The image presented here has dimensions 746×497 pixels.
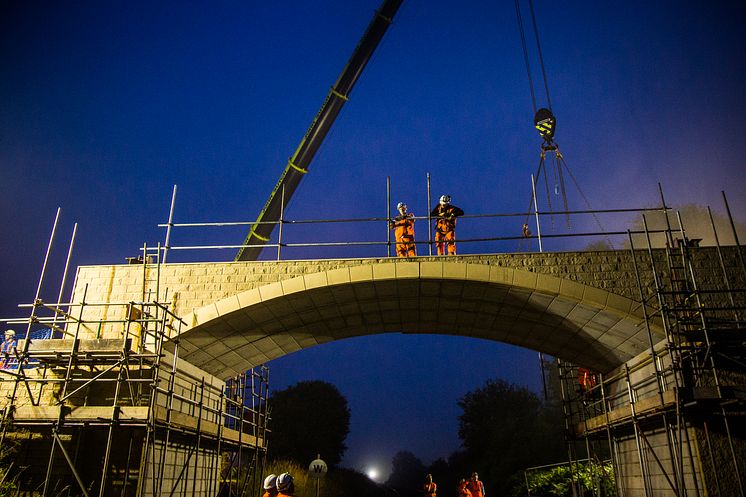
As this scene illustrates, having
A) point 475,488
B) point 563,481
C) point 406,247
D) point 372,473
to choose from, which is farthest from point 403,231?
point 372,473

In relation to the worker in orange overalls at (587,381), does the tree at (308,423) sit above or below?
above

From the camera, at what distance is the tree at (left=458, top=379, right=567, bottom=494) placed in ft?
108

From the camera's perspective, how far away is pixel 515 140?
575 ft

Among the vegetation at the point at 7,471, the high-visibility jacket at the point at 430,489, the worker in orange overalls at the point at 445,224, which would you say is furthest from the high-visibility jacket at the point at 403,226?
the high-visibility jacket at the point at 430,489

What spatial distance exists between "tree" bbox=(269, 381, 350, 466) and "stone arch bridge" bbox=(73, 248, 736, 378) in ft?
89.1

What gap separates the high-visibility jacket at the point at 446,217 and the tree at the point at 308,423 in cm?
2807

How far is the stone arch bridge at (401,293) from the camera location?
1175 cm

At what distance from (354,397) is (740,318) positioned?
504ft

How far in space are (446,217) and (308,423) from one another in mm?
30396

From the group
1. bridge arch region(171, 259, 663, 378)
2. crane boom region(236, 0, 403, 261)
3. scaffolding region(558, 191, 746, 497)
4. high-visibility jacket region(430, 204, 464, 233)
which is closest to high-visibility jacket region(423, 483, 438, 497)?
bridge arch region(171, 259, 663, 378)

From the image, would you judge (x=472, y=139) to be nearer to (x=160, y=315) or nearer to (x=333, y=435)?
(x=333, y=435)

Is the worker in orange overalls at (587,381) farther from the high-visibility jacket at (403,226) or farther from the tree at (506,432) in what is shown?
the tree at (506,432)

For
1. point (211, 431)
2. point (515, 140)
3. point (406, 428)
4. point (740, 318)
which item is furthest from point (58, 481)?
point (515, 140)

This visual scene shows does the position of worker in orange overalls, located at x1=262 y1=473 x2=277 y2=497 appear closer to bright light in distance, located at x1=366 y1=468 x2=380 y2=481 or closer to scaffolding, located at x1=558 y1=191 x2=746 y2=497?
scaffolding, located at x1=558 y1=191 x2=746 y2=497
